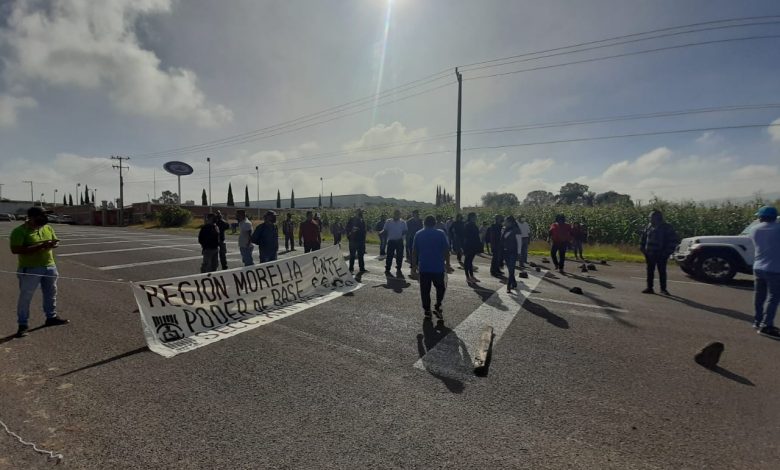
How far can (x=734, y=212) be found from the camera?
61.8 ft

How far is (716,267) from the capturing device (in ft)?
31.9

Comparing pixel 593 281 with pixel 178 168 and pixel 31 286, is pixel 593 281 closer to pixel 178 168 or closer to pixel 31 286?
pixel 31 286

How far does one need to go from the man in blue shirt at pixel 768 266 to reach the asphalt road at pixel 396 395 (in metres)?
0.27

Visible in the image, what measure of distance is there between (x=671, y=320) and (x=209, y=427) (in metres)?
7.40

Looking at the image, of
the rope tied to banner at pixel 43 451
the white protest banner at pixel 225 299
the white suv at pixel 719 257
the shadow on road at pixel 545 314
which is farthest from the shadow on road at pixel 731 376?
the white suv at pixel 719 257

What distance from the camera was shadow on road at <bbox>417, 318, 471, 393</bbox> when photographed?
3.82 metres

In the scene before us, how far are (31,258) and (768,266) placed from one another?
38.1 ft

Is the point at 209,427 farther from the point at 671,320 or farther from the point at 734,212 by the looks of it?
the point at 734,212

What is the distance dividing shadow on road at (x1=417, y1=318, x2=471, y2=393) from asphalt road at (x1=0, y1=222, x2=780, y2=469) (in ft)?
0.10

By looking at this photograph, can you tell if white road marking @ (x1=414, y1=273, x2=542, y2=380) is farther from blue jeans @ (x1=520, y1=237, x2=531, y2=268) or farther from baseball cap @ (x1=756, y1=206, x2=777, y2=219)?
blue jeans @ (x1=520, y1=237, x2=531, y2=268)

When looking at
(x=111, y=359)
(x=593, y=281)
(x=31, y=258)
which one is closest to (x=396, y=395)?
(x=111, y=359)

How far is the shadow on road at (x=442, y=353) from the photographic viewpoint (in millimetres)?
3824

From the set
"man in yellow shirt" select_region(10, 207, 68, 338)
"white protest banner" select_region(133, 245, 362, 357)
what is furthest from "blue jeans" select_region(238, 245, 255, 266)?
"man in yellow shirt" select_region(10, 207, 68, 338)

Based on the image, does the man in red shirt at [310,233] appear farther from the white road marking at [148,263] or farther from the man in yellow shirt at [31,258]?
the man in yellow shirt at [31,258]
